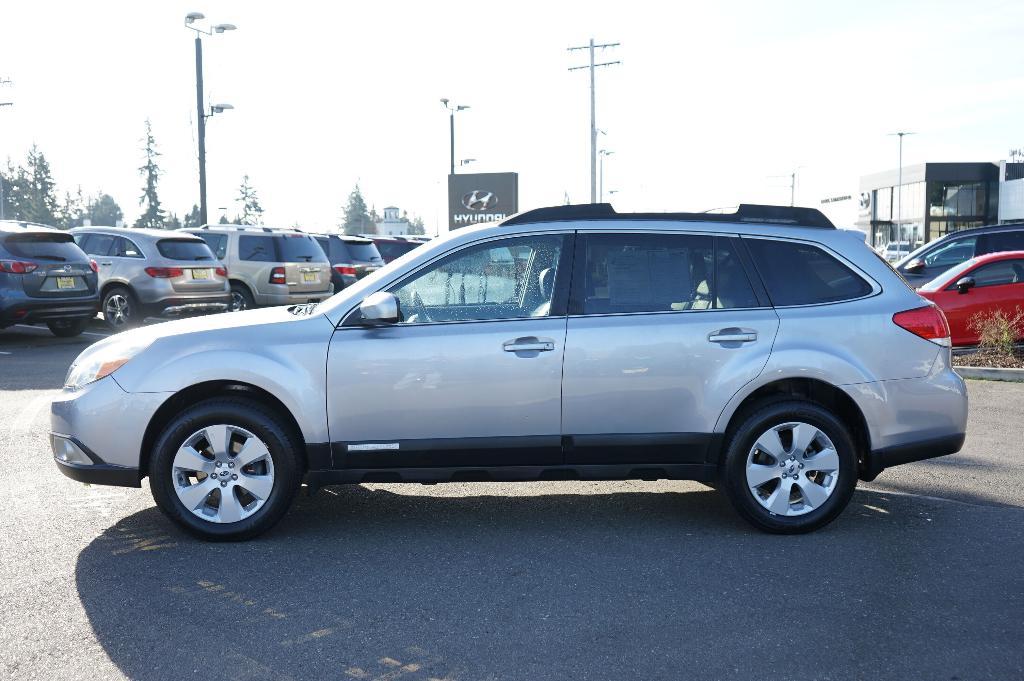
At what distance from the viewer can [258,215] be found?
14800 cm

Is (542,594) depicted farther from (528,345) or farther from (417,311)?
(417,311)

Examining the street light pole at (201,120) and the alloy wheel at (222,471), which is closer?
the alloy wheel at (222,471)

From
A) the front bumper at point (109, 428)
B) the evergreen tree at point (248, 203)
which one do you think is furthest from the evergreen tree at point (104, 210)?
the front bumper at point (109, 428)

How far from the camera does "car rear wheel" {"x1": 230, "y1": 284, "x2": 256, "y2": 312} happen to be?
19062 mm

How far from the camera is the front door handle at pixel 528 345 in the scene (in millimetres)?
5242

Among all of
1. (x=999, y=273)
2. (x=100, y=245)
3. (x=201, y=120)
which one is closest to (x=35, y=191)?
(x=201, y=120)

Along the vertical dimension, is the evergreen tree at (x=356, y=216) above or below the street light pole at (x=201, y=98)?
above

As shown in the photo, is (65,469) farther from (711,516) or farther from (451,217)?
(451,217)

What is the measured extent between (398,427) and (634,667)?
1969mm

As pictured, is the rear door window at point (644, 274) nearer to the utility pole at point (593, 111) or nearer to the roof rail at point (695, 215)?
the roof rail at point (695, 215)

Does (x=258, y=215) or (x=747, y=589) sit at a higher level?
(x=258, y=215)

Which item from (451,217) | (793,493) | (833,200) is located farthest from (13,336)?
(833,200)

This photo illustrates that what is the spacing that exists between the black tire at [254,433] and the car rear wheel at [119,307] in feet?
39.8

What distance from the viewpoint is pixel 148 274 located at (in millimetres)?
16359
